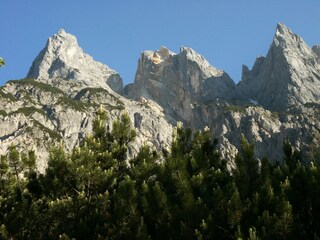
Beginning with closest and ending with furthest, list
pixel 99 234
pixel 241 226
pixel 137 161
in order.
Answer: pixel 241 226 → pixel 99 234 → pixel 137 161

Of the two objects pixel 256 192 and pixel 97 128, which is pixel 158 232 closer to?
pixel 256 192

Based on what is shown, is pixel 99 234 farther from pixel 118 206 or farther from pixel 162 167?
pixel 162 167

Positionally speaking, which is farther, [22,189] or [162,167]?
[22,189]

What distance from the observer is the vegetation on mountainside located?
695 inches

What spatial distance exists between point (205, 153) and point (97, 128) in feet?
26.0

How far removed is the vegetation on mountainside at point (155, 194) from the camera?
1766cm

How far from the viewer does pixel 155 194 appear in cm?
1925

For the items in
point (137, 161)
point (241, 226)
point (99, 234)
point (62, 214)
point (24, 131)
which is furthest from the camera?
point (24, 131)

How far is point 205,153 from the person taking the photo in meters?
25.9

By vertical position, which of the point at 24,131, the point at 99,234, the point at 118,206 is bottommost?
the point at 99,234

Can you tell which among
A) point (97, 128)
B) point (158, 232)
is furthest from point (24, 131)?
point (158, 232)

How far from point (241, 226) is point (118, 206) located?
18.9 feet

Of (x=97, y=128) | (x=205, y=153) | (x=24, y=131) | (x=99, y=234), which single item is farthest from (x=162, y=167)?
(x=24, y=131)

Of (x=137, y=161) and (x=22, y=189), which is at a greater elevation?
(x=137, y=161)
